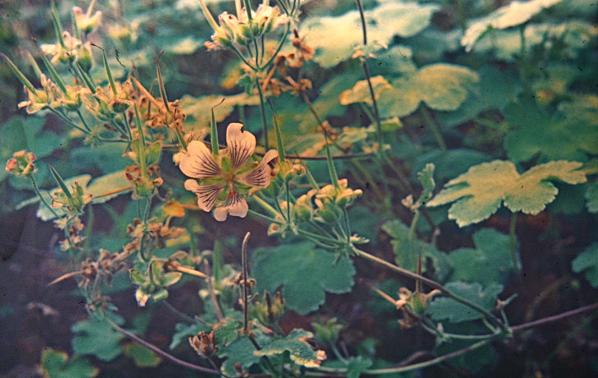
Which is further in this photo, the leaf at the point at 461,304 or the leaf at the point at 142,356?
the leaf at the point at 142,356

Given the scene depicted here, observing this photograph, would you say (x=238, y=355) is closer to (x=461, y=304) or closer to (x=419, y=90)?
(x=461, y=304)

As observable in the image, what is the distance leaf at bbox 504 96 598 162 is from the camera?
5.12 ft

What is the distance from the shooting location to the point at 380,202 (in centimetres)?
175

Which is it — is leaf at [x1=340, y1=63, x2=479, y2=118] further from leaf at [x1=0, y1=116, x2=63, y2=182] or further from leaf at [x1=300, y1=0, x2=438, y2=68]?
leaf at [x1=0, y1=116, x2=63, y2=182]

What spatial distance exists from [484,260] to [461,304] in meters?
0.20

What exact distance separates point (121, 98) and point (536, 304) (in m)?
1.11

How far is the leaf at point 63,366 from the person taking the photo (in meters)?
1.58

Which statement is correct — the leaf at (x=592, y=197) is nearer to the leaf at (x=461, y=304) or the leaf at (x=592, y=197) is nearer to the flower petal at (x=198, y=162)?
the leaf at (x=461, y=304)

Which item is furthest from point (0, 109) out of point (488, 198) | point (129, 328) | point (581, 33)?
point (581, 33)

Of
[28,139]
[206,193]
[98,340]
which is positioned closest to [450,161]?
[206,193]

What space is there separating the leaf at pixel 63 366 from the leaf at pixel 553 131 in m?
1.15

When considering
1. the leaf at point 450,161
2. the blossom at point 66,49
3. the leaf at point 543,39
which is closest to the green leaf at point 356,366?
the leaf at point 450,161

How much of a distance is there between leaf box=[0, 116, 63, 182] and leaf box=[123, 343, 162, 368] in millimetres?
644

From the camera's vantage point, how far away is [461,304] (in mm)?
1393
